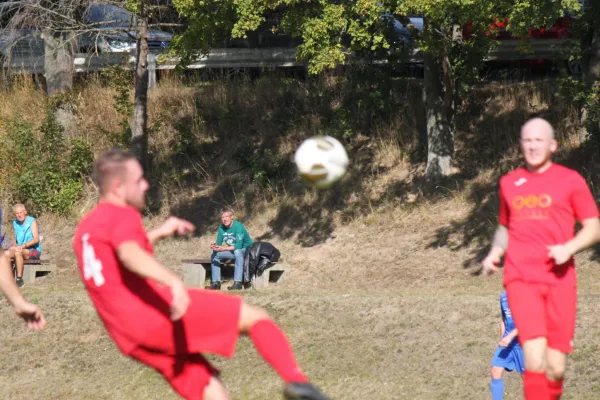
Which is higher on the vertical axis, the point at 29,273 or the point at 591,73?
the point at 591,73

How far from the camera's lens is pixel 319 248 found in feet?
55.8

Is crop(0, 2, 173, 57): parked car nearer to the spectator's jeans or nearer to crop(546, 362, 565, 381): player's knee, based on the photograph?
the spectator's jeans

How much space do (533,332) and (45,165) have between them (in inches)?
665

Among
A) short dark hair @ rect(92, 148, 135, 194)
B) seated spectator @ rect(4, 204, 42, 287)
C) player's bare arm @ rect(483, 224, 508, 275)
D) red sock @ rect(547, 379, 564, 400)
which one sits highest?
short dark hair @ rect(92, 148, 135, 194)

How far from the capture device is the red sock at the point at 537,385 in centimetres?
548

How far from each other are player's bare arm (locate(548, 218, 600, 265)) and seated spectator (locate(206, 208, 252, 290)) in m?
9.83

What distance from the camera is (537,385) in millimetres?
5488

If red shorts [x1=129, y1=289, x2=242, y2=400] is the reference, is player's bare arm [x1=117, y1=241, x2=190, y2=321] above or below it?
above

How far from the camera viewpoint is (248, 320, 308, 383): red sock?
4.68 metres

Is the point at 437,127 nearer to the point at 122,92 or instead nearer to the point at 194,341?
the point at 122,92

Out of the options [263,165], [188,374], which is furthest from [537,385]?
[263,165]

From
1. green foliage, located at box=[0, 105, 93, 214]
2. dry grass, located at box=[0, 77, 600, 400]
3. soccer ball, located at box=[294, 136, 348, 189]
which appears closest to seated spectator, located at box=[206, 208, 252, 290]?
dry grass, located at box=[0, 77, 600, 400]

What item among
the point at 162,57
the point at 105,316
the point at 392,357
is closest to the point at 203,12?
the point at 162,57

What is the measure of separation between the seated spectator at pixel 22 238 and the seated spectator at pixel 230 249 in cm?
361
